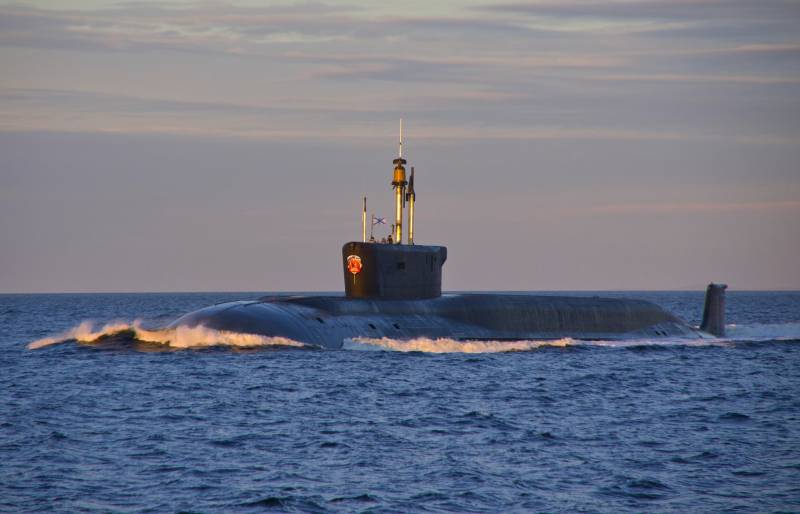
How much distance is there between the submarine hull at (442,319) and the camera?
38031 mm

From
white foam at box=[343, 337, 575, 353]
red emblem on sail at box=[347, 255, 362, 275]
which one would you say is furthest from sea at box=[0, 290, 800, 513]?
red emblem on sail at box=[347, 255, 362, 275]

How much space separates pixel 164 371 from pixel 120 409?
22.6 ft

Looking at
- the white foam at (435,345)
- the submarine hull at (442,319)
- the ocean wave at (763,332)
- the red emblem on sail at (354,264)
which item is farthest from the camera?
the ocean wave at (763,332)

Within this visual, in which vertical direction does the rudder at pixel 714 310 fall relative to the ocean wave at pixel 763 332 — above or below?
above

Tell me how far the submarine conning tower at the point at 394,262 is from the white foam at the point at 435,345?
2484mm

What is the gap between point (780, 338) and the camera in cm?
5838

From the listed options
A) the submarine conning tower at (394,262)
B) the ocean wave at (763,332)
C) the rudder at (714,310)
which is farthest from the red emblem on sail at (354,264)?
→ the ocean wave at (763,332)

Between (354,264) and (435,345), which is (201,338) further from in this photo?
(435,345)

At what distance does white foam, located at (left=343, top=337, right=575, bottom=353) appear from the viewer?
128 feet

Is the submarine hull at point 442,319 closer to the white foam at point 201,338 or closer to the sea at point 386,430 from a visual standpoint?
the white foam at point 201,338

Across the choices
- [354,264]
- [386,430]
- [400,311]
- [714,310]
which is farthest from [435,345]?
[714,310]

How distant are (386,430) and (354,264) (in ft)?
60.0

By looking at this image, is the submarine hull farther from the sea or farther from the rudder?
the rudder

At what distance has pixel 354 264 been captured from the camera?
41.4 metres
